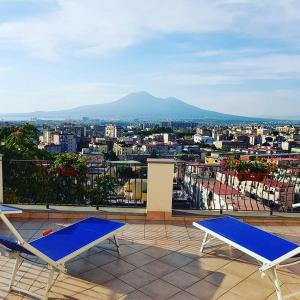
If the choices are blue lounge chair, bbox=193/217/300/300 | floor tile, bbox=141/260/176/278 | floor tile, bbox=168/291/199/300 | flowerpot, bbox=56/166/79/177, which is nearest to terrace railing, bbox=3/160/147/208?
flowerpot, bbox=56/166/79/177

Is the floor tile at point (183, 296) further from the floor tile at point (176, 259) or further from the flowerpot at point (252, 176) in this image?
the flowerpot at point (252, 176)

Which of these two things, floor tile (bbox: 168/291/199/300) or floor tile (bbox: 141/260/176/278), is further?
floor tile (bbox: 141/260/176/278)

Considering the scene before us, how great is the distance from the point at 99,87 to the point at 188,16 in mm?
75301

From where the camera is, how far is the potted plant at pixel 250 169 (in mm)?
6254

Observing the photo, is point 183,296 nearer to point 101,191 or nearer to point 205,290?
point 205,290

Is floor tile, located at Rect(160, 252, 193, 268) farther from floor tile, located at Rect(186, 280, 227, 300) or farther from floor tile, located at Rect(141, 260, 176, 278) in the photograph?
floor tile, located at Rect(186, 280, 227, 300)

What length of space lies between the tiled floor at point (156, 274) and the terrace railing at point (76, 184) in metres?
1.82

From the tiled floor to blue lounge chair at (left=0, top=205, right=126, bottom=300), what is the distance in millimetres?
228

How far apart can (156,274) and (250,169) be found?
3.23 metres

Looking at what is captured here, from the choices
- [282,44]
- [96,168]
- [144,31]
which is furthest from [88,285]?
[282,44]

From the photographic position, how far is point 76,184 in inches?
294

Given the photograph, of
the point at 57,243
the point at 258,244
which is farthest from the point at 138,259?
the point at 258,244

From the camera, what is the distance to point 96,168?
7.15 metres

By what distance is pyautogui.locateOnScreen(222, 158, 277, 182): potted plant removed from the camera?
6.25 meters
